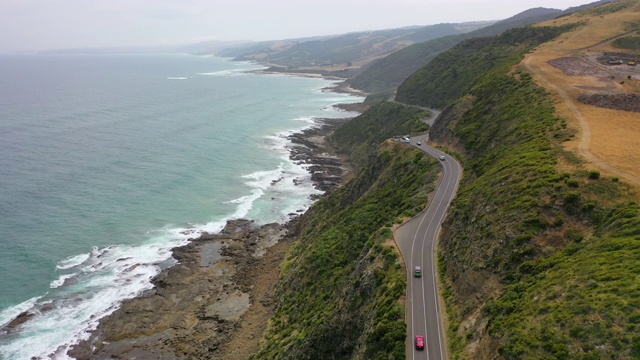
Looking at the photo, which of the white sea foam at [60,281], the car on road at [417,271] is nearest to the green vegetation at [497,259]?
the car on road at [417,271]

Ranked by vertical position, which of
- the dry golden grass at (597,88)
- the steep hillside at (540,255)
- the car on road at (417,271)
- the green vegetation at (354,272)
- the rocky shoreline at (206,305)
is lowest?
the rocky shoreline at (206,305)

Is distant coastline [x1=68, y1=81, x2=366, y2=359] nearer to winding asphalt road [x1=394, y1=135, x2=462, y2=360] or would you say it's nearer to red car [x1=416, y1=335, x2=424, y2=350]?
winding asphalt road [x1=394, y1=135, x2=462, y2=360]

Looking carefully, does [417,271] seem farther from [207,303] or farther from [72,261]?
[72,261]

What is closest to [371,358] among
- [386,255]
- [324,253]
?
[386,255]

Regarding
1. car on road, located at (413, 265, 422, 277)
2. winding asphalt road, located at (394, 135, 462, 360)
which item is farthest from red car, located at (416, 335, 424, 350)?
car on road, located at (413, 265, 422, 277)

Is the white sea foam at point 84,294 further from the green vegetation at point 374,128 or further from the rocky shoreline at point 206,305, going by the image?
the green vegetation at point 374,128
